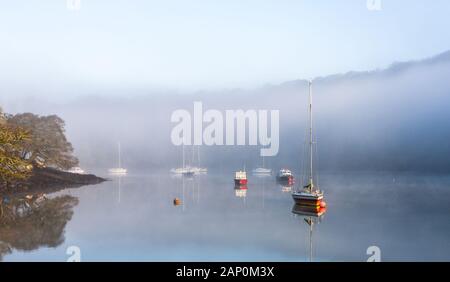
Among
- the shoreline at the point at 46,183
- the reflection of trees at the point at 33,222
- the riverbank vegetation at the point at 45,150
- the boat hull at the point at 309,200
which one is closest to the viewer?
the reflection of trees at the point at 33,222

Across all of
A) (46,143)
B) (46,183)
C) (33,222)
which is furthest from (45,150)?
(33,222)

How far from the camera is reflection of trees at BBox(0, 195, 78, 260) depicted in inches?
1132

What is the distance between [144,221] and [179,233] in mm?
8967

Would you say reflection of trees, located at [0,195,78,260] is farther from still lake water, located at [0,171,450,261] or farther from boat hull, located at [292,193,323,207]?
boat hull, located at [292,193,323,207]

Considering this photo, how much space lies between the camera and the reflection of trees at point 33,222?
28750 millimetres

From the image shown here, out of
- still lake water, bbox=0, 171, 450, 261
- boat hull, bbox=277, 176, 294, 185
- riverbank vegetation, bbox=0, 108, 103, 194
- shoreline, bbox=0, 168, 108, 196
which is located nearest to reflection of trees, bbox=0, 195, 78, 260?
still lake water, bbox=0, 171, 450, 261

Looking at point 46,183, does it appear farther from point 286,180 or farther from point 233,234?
point 286,180

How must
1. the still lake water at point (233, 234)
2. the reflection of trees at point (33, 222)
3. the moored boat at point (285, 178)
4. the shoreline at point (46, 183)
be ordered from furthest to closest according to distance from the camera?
1. the moored boat at point (285, 178)
2. the shoreline at point (46, 183)
3. the reflection of trees at point (33, 222)
4. the still lake water at point (233, 234)

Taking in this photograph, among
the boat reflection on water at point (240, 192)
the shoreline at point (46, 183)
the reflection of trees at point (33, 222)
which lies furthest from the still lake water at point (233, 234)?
the boat reflection on water at point (240, 192)

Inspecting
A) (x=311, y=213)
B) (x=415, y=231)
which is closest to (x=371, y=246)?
(x=415, y=231)

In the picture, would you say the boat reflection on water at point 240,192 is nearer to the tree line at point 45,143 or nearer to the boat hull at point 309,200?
the boat hull at point 309,200

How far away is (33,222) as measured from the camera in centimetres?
3722

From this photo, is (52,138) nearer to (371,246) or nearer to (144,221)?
(144,221)

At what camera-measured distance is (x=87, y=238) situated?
111 feet
